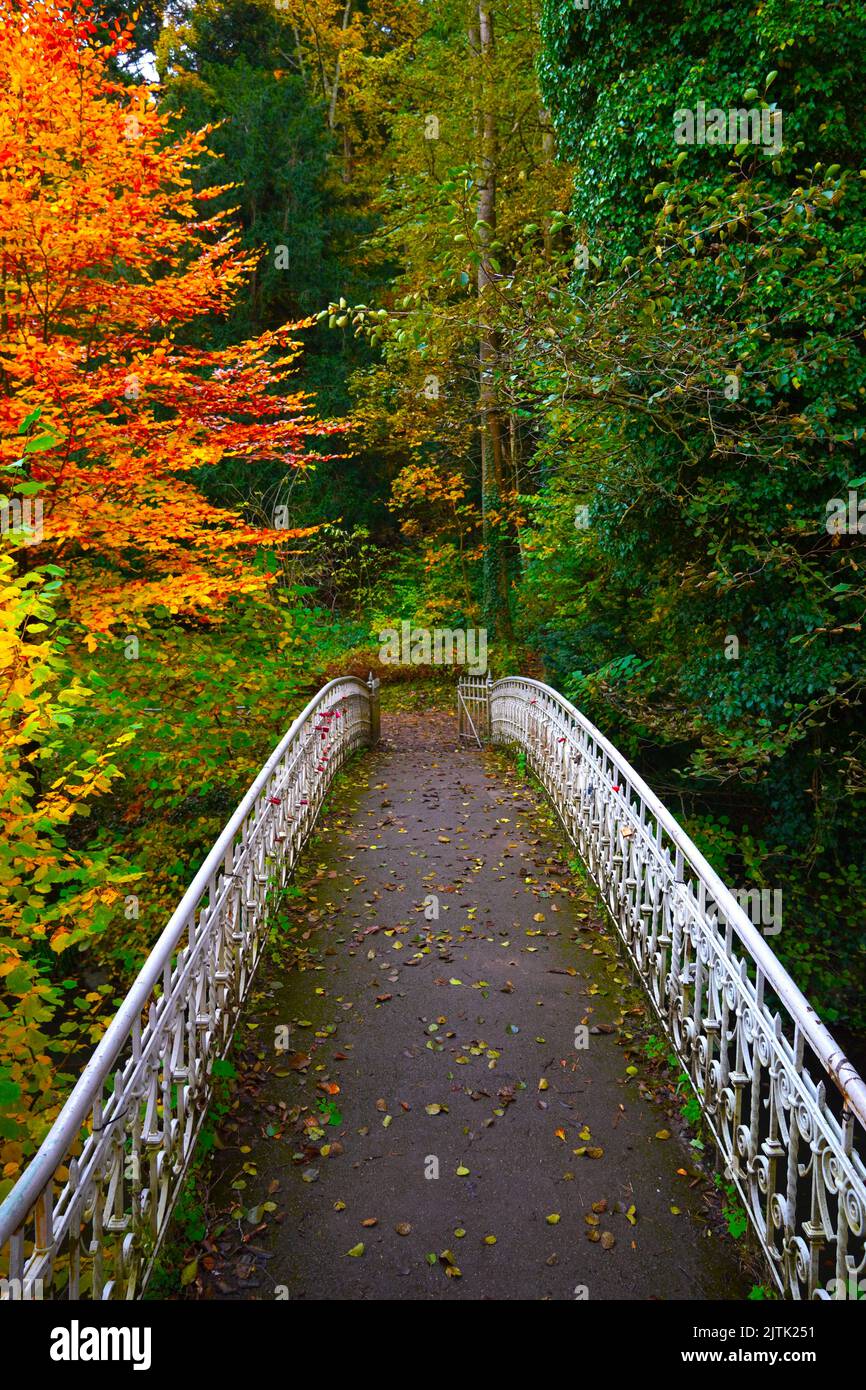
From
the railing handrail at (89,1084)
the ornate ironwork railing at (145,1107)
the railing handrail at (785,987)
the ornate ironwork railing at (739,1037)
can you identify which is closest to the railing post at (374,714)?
the ornate ironwork railing at (739,1037)

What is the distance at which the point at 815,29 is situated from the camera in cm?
599

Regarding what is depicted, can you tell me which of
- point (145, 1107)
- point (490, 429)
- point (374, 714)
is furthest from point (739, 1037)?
point (490, 429)

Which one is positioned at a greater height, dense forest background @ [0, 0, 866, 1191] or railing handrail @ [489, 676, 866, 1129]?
dense forest background @ [0, 0, 866, 1191]

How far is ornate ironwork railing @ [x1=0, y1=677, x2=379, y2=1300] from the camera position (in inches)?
85.4

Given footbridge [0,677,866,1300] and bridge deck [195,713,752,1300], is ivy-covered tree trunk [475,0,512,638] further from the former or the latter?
bridge deck [195,713,752,1300]

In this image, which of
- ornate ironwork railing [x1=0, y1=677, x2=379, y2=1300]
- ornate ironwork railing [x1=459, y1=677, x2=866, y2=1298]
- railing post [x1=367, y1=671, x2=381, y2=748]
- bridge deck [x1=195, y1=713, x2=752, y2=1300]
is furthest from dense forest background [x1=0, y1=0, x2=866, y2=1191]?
railing post [x1=367, y1=671, x2=381, y2=748]

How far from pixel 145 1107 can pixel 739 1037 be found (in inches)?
91.5

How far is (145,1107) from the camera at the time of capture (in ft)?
9.68

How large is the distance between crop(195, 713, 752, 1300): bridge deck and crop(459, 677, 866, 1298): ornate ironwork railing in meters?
0.26

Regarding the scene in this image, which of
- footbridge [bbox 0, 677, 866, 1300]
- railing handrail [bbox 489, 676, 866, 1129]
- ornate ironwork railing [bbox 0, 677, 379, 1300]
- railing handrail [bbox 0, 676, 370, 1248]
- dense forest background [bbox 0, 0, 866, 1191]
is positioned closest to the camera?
railing handrail [bbox 0, 676, 370, 1248]

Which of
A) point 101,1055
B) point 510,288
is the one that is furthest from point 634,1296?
Result: point 510,288

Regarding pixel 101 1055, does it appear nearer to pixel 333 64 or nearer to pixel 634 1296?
pixel 634 1296

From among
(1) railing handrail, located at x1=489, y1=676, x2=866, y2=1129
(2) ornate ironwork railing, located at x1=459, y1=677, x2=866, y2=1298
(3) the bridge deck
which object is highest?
(1) railing handrail, located at x1=489, y1=676, x2=866, y2=1129

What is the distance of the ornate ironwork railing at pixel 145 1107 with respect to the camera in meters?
2.17
